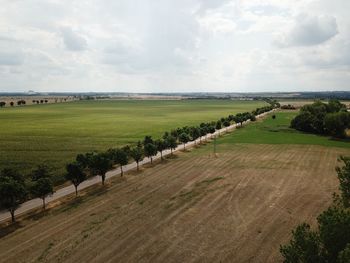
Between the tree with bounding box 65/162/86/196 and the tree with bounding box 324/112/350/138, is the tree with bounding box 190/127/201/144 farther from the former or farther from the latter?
Answer: the tree with bounding box 65/162/86/196

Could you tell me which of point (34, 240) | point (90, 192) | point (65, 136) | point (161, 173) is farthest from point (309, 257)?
point (65, 136)

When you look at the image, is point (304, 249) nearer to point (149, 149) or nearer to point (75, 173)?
point (75, 173)

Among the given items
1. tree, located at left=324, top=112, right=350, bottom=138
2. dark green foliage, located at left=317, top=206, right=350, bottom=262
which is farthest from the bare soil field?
tree, located at left=324, top=112, right=350, bottom=138

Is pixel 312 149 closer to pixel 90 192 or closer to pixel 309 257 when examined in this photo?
pixel 90 192

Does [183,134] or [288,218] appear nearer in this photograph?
[288,218]

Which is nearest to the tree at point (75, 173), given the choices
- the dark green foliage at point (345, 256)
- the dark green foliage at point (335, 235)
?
the dark green foliage at point (335, 235)

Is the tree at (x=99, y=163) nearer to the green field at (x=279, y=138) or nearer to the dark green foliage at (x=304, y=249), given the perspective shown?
the dark green foliage at (x=304, y=249)

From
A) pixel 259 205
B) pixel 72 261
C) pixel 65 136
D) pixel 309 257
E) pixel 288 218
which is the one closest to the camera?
pixel 309 257
